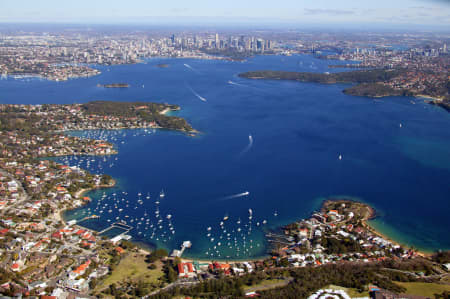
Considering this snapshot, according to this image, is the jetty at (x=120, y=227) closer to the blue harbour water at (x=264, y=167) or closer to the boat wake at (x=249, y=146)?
the blue harbour water at (x=264, y=167)

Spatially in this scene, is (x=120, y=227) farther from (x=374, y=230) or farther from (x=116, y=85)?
(x=116, y=85)

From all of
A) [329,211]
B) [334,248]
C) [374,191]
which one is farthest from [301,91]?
[334,248]

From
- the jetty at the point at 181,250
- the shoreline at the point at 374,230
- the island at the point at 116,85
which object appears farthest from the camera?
the island at the point at 116,85

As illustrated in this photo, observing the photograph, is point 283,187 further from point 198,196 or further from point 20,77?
point 20,77

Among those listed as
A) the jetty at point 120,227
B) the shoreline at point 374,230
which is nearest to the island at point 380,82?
the shoreline at point 374,230

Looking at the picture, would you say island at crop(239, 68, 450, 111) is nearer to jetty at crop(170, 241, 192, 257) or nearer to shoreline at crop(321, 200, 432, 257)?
shoreline at crop(321, 200, 432, 257)
